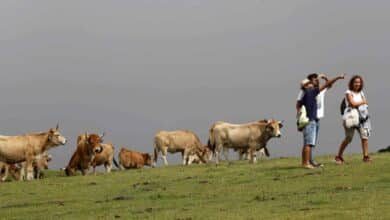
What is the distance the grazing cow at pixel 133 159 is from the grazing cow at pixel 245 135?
30.8 ft

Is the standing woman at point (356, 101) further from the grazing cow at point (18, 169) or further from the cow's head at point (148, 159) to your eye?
the cow's head at point (148, 159)

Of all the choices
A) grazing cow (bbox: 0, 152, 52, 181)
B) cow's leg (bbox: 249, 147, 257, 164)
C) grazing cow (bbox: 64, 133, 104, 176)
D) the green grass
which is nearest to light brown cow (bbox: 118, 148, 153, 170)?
grazing cow (bbox: 0, 152, 52, 181)

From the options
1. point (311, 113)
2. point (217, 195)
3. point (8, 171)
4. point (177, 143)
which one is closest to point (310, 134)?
point (311, 113)

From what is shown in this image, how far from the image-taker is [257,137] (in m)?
29.6

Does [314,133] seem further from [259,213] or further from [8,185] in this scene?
[8,185]

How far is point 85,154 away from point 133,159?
39.7 feet

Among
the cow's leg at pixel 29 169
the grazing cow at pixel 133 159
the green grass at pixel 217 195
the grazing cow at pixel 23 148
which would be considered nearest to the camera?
the green grass at pixel 217 195

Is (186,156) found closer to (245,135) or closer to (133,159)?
(133,159)

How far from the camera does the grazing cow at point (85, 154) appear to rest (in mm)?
29556

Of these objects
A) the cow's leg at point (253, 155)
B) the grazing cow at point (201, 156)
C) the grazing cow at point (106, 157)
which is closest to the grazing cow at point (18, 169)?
the grazing cow at point (106, 157)

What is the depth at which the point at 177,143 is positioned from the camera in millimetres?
40906

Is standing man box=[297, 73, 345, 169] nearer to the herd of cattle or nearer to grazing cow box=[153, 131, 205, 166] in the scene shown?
the herd of cattle

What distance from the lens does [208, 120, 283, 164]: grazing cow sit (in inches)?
1148

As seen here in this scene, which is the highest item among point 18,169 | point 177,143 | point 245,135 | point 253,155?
point 177,143
